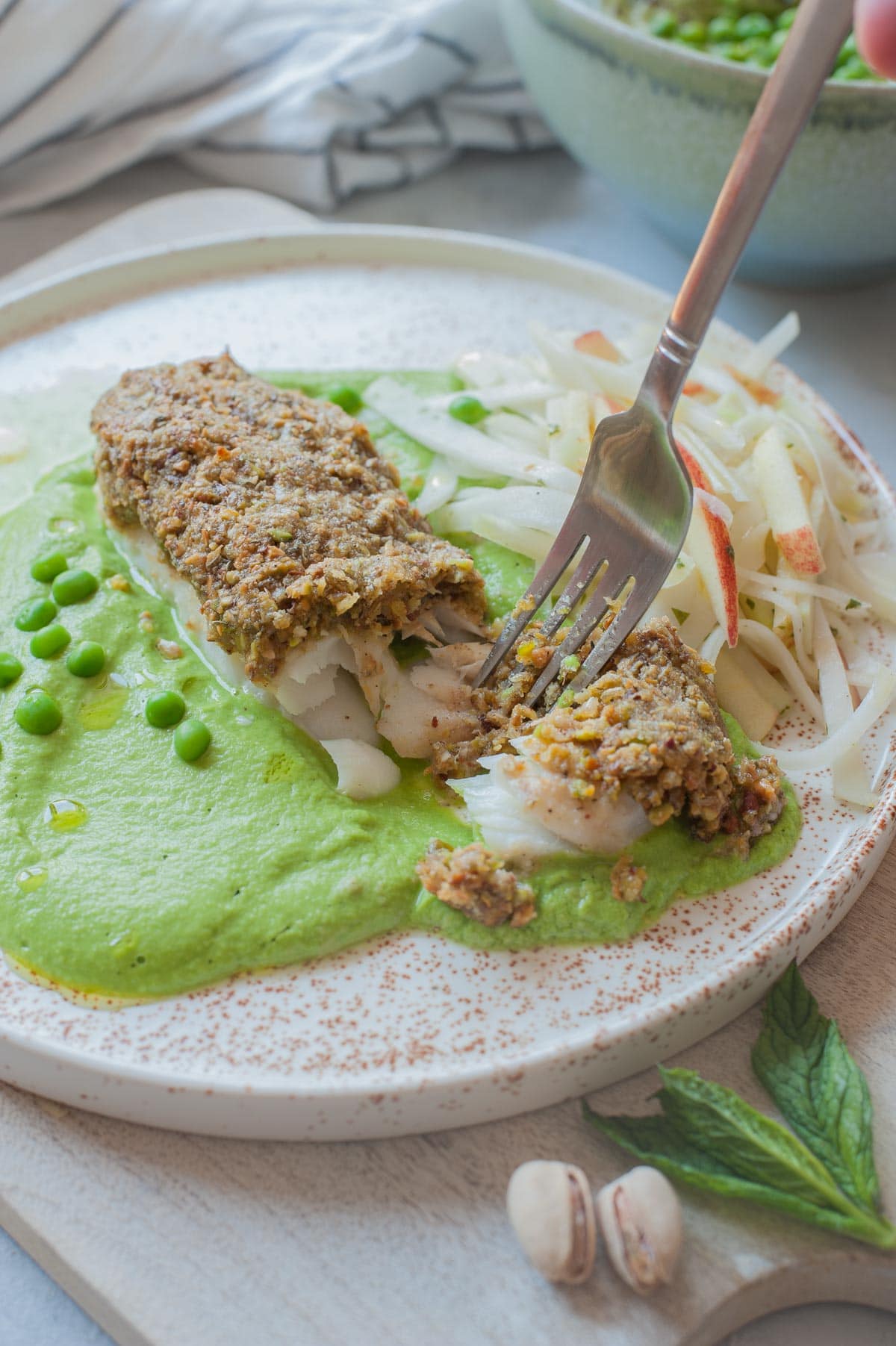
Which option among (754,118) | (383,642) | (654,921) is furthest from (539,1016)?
(754,118)

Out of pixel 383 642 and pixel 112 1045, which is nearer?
pixel 112 1045

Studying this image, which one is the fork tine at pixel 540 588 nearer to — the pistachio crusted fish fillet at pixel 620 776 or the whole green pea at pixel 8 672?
the pistachio crusted fish fillet at pixel 620 776

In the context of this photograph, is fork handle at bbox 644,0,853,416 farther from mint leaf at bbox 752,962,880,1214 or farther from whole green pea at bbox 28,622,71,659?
whole green pea at bbox 28,622,71,659

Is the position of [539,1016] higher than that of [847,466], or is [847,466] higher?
[847,466]

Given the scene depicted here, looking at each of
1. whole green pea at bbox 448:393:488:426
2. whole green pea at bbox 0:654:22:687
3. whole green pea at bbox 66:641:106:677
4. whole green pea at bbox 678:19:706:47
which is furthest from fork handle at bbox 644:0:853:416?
whole green pea at bbox 678:19:706:47

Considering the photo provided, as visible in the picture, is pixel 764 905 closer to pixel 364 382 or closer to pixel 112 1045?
pixel 112 1045

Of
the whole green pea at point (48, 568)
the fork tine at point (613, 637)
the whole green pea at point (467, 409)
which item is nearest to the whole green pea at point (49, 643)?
the whole green pea at point (48, 568)

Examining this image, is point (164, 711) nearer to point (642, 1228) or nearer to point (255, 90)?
point (642, 1228)
